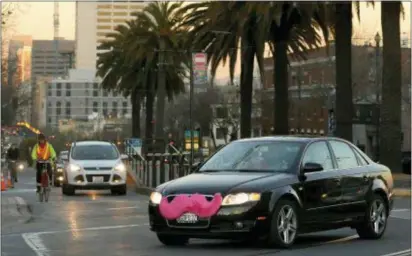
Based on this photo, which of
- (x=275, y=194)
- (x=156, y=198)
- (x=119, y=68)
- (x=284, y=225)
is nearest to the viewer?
(x=275, y=194)

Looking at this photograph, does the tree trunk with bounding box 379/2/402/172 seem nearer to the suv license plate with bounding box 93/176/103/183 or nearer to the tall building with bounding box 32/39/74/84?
the suv license plate with bounding box 93/176/103/183

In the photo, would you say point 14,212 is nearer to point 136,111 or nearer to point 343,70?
point 343,70

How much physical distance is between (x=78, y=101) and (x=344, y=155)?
495 feet

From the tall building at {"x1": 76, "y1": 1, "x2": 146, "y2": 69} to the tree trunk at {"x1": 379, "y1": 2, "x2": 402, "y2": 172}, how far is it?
210 feet

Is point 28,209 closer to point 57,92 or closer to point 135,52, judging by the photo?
point 135,52

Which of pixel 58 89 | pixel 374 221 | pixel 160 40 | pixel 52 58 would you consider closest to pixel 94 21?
pixel 52 58

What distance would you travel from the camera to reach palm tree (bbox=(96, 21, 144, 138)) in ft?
178

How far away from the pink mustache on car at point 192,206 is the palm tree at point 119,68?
41.4 m

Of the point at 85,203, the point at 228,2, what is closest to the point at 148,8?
the point at 228,2

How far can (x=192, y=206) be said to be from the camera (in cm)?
1059

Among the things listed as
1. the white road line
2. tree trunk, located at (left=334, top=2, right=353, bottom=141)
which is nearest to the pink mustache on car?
the white road line

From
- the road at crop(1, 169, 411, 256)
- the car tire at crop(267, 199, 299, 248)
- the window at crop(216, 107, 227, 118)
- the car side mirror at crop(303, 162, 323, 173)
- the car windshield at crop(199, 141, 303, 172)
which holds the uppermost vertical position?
the window at crop(216, 107, 227, 118)

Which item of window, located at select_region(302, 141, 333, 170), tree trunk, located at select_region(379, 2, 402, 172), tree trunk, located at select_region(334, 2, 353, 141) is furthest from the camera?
tree trunk, located at select_region(334, 2, 353, 141)

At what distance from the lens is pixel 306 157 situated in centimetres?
1171
